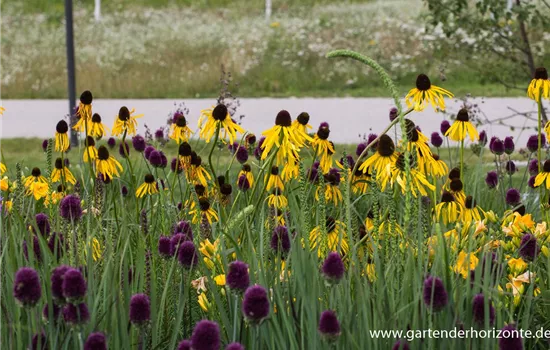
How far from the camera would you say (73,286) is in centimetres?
175

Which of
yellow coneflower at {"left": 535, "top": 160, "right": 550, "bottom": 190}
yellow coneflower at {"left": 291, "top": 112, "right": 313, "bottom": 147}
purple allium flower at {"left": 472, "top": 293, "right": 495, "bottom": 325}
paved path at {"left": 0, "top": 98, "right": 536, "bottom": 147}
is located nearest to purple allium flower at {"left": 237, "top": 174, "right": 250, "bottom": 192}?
yellow coneflower at {"left": 291, "top": 112, "right": 313, "bottom": 147}

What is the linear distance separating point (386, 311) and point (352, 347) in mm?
162

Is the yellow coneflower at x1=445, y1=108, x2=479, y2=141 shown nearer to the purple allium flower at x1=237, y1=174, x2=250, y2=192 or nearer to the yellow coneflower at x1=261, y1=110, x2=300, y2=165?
the yellow coneflower at x1=261, y1=110, x2=300, y2=165

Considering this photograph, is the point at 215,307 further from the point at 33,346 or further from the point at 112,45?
the point at 112,45

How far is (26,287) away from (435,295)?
83 cm

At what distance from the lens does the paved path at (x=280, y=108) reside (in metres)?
9.82

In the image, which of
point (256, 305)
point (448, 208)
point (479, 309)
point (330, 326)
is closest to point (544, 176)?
point (448, 208)

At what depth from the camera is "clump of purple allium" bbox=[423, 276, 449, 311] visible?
6.33ft

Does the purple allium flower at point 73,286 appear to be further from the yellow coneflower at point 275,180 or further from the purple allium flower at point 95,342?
the yellow coneflower at point 275,180

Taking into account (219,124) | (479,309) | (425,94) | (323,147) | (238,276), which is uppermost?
(425,94)

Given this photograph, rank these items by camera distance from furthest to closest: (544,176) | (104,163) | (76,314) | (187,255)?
(104,163)
(544,176)
(187,255)
(76,314)

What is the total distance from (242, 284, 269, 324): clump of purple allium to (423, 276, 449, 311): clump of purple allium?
377mm

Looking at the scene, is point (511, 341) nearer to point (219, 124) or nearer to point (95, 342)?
point (95, 342)

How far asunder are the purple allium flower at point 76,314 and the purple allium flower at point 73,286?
1.9 inches
